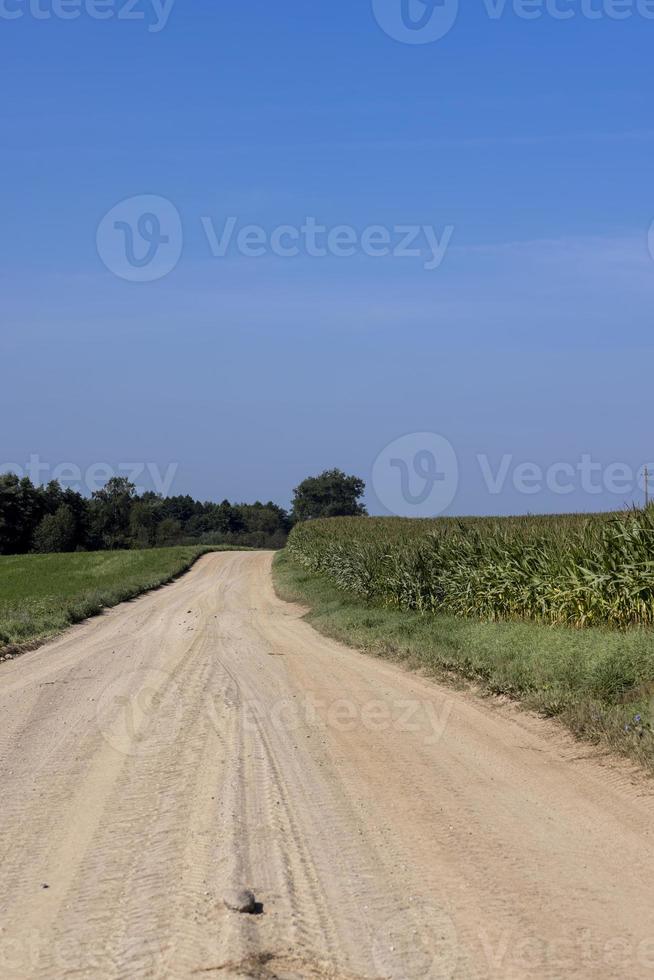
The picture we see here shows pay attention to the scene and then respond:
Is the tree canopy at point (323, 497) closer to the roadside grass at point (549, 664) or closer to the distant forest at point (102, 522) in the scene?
the distant forest at point (102, 522)

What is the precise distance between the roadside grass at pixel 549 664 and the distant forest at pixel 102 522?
93.7 m

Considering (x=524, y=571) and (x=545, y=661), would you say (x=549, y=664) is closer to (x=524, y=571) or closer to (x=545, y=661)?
(x=545, y=661)

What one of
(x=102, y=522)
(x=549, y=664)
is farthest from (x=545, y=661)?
(x=102, y=522)

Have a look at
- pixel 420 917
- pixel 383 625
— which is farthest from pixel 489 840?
pixel 383 625

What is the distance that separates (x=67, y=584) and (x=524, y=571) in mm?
32474

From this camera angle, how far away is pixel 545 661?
13.6 metres

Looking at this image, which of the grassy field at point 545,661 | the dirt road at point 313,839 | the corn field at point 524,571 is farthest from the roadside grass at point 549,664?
the corn field at point 524,571

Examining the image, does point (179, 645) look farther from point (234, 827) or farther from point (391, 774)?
point (234, 827)

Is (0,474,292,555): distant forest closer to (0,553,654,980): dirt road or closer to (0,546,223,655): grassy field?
(0,546,223,655): grassy field

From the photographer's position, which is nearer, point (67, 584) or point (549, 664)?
point (549, 664)

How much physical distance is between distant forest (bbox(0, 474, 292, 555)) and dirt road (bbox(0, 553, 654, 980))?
102m

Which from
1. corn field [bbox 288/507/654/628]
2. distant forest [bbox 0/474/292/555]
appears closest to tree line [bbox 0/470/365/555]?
distant forest [bbox 0/474/292/555]

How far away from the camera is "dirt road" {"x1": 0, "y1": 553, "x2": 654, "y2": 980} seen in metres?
5.12

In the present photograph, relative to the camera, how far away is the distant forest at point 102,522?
114 meters
